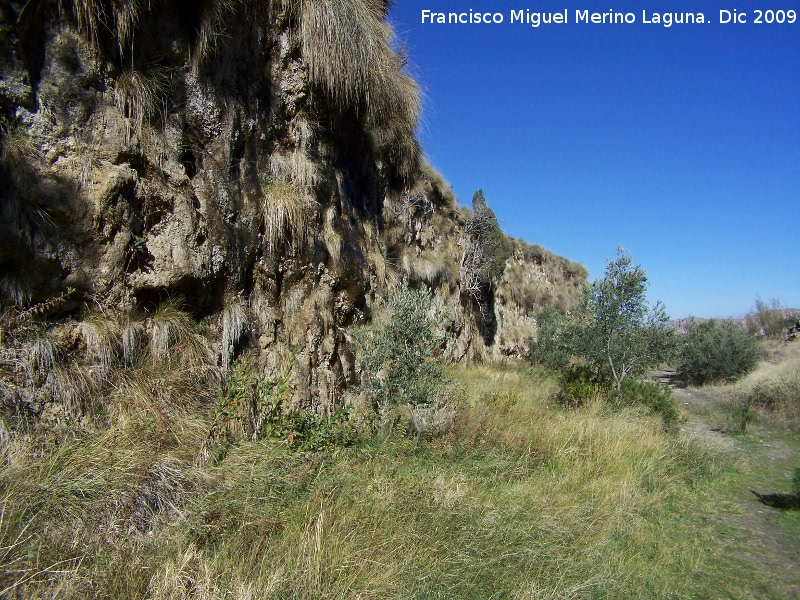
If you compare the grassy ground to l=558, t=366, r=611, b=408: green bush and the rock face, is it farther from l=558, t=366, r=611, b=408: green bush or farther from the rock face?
l=558, t=366, r=611, b=408: green bush

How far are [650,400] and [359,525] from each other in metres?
8.58

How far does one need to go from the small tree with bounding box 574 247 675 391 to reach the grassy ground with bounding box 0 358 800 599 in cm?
498

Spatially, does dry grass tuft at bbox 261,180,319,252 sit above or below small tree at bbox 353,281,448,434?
above

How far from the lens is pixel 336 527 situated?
127 inches

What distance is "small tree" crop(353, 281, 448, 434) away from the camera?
531 cm

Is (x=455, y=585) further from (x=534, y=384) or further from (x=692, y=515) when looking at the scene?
(x=534, y=384)

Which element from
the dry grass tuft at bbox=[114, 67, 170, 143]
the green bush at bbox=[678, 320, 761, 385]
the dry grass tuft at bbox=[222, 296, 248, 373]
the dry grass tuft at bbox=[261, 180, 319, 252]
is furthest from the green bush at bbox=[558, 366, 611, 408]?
the green bush at bbox=[678, 320, 761, 385]

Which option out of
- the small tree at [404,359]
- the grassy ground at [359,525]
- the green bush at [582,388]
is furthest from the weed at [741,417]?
the small tree at [404,359]

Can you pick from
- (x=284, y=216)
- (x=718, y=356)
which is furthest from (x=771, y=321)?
(x=284, y=216)

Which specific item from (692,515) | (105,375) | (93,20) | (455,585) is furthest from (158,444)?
(692,515)

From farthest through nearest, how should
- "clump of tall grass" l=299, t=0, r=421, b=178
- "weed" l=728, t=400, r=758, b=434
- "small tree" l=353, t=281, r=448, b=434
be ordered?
"weed" l=728, t=400, r=758, b=434 → "clump of tall grass" l=299, t=0, r=421, b=178 → "small tree" l=353, t=281, r=448, b=434

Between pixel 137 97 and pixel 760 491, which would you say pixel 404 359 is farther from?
pixel 760 491

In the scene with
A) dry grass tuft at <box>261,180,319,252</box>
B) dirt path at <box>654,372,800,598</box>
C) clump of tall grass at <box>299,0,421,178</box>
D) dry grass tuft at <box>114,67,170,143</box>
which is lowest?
dirt path at <box>654,372,800,598</box>

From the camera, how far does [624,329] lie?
1100 centimetres
